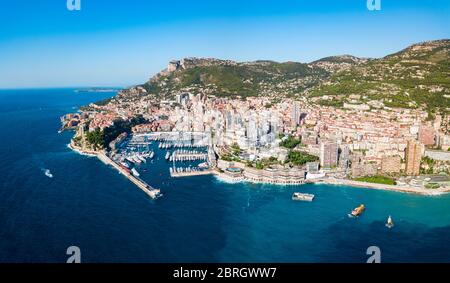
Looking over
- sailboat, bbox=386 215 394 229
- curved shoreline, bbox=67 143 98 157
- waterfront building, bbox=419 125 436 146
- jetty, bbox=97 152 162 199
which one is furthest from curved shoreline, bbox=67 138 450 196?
curved shoreline, bbox=67 143 98 157

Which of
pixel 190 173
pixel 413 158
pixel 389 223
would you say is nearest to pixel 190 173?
pixel 190 173

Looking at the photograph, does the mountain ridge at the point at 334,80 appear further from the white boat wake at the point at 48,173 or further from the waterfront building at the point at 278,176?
the white boat wake at the point at 48,173

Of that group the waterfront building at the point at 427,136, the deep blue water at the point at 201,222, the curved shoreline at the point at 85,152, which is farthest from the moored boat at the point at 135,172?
the waterfront building at the point at 427,136

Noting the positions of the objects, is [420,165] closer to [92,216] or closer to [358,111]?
[358,111]

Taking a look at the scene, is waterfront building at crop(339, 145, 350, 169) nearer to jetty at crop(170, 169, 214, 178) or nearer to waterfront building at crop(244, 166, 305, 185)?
waterfront building at crop(244, 166, 305, 185)
